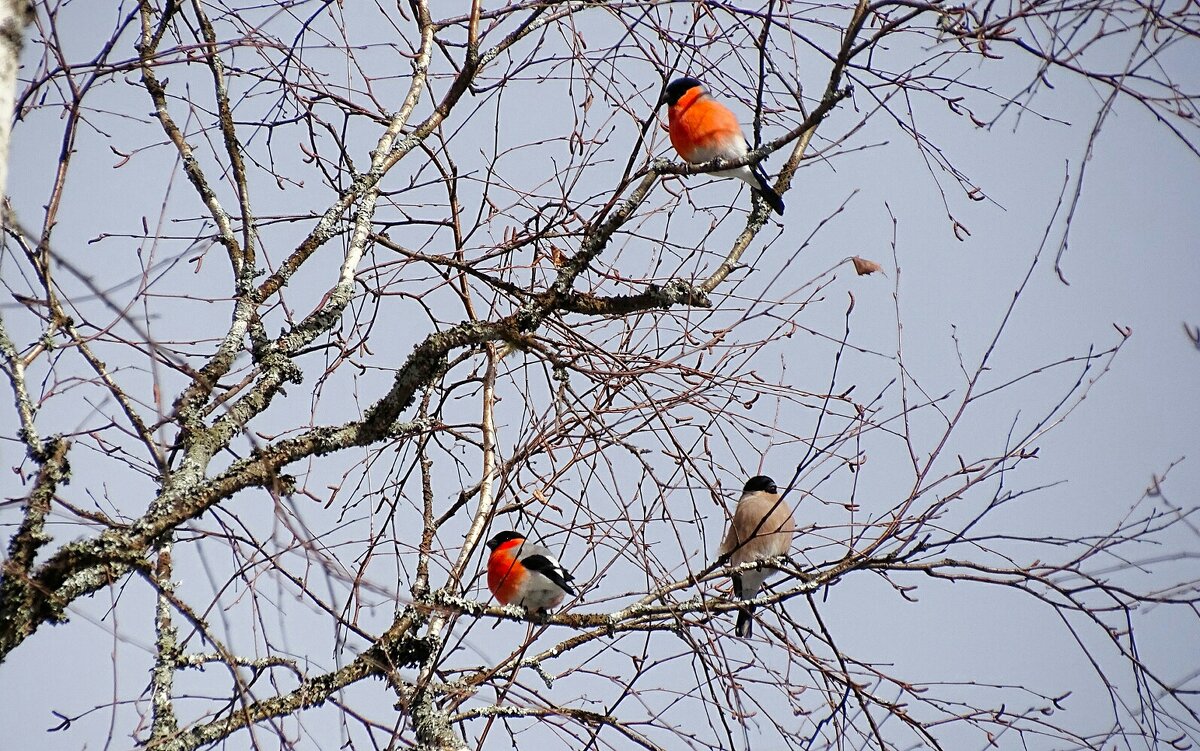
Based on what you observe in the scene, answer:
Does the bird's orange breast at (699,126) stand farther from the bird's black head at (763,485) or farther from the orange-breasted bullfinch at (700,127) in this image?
the bird's black head at (763,485)

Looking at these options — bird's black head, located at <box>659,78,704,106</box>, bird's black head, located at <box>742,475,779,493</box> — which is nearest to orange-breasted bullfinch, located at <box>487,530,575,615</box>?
bird's black head, located at <box>742,475,779,493</box>

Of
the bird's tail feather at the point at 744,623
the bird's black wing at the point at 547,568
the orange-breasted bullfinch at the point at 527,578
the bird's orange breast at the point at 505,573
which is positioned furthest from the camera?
the bird's orange breast at the point at 505,573

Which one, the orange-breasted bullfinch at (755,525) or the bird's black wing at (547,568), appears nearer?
the bird's black wing at (547,568)

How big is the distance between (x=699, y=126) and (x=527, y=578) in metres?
1.89

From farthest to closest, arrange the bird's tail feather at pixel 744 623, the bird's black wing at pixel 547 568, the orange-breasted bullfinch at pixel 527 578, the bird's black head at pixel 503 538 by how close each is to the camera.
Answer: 1. the bird's black head at pixel 503 538
2. the orange-breasted bullfinch at pixel 527 578
3. the bird's black wing at pixel 547 568
4. the bird's tail feather at pixel 744 623

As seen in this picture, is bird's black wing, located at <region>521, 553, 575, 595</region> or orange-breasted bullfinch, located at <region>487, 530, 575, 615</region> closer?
bird's black wing, located at <region>521, 553, 575, 595</region>

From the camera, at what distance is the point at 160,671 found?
2.76 m

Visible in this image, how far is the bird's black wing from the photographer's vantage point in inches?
148

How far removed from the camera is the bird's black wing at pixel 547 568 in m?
3.76

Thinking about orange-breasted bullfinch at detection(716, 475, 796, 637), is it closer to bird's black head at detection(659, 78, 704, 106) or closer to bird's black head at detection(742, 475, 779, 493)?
bird's black head at detection(742, 475, 779, 493)

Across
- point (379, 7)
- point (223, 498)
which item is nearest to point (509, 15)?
point (379, 7)

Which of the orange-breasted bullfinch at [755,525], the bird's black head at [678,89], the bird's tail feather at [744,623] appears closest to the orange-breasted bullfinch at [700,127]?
the bird's black head at [678,89]

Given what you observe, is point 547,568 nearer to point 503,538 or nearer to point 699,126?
point 503,538

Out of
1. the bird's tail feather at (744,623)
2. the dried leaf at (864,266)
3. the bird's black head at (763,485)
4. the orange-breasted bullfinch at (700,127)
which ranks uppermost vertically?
the orange-breasted bullfinch at (700,127)
